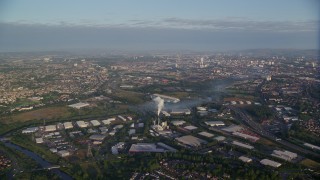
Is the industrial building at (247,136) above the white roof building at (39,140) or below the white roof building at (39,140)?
below

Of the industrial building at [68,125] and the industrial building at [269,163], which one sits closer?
the industrial building at [269,163]

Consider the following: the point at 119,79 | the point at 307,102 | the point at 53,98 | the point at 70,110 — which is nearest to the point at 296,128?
the point at 307,102

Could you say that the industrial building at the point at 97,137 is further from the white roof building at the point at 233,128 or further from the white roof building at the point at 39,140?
the white roof building at the point at 233,128

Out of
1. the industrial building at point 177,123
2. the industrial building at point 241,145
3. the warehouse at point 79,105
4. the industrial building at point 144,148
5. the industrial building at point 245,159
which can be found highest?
the warehouse at point 79,105

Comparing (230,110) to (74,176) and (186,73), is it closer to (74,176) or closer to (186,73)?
(74,176)

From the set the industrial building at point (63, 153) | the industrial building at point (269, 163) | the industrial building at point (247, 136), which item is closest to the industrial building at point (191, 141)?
the industrial building at point (247, 136)

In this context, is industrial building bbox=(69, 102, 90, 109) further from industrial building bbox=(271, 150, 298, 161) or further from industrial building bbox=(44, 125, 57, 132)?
industrial building bbox=(271, 150, 298, 161)

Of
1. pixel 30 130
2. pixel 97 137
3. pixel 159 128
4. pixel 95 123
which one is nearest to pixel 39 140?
pixel 30 130
